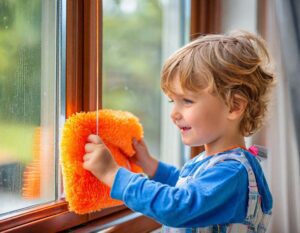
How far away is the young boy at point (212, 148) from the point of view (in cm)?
77

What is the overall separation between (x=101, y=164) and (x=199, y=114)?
207 mm

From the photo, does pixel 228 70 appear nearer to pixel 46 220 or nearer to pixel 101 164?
pixel 101 164

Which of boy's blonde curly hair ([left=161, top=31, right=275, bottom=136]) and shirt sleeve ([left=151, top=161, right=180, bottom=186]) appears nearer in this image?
boy's blonde curly hair ([left=161, top=31, right=275, bottom=136])

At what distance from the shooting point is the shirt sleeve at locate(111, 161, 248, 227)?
2.49ft

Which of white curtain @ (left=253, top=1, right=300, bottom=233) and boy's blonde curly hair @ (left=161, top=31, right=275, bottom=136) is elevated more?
boy's blonde curly hair @ (left=161, top=31, right=275, bottom=136)

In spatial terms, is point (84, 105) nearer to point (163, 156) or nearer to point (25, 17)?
point (25, 17)

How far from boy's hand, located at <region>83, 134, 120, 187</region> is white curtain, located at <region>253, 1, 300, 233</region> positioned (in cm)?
72

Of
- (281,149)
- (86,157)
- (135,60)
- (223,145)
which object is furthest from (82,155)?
(281,149)

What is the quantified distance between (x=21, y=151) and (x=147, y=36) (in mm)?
617

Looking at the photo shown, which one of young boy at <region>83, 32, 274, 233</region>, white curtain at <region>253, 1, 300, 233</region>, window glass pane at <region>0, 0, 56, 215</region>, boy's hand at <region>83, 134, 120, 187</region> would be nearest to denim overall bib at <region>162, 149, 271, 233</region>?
young boy at <region>83, 32, 274, 233</region>

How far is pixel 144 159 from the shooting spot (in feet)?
3.41

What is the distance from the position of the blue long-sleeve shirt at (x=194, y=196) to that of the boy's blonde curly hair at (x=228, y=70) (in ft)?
0.46

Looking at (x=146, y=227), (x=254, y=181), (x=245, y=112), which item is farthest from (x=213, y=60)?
(x=146, y=227)

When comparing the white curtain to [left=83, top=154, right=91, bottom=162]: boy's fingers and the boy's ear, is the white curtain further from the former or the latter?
[left=83, top=154, right=91, bottom=162]: boy's fingers
